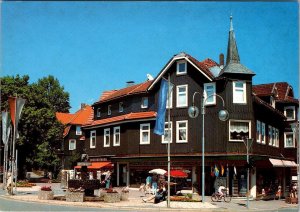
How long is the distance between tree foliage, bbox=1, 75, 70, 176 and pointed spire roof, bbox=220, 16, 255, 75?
30.2 metres

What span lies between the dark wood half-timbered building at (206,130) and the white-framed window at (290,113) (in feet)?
7.18

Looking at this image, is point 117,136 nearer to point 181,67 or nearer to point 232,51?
point 181,67

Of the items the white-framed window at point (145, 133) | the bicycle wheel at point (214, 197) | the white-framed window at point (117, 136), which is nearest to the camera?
the bicycle wheel at point (214, 197)

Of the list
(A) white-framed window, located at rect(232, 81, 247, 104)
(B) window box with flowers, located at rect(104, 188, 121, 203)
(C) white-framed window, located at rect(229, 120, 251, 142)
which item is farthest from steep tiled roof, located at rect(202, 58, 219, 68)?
(B) window box with flowers, located at rect(104, 188, 121, 203)

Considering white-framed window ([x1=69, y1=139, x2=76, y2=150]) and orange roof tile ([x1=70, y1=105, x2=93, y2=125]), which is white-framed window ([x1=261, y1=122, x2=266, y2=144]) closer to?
orange roof tile ([x1=70, y1=105, x2=93, y2=125])

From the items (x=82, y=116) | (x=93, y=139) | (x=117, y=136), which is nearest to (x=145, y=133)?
(x=117, y=136)

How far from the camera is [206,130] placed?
37062 mm

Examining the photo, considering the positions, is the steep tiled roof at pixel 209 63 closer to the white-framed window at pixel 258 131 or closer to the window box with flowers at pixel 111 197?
the white-framed window at pixel 258 131

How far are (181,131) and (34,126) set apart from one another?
88.1ft

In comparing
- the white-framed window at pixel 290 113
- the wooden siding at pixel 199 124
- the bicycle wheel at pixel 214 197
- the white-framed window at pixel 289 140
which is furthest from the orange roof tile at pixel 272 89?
the bicycle wheel at pixel 214 197

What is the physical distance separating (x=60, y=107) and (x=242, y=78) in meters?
64.2

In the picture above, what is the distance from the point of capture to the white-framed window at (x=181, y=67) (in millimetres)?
39041

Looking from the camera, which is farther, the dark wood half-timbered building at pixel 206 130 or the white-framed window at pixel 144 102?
the white-framed window at pixel 144 102

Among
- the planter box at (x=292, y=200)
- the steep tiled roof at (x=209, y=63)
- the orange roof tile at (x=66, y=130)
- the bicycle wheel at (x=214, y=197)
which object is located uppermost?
the steep tiled roof at (x=209, y=63)
